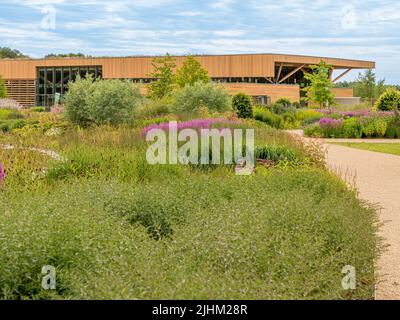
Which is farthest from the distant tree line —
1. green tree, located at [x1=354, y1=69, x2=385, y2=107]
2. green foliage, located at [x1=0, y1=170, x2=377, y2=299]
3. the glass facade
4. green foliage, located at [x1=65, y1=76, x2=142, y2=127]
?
green foliage, located at [x1=0, y1=170, x2=377, y2=299]

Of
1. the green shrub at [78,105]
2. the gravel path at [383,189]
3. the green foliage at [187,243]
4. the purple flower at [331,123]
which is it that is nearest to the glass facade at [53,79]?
the purple flower at [331,123]

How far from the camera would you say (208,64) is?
51062 millimetres

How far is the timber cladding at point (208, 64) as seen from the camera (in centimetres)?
4975

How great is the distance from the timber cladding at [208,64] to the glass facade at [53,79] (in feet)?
2.25

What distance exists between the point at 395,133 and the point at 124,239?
75.8 feet

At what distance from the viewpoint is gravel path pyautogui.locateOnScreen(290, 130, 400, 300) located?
5911 millimetres

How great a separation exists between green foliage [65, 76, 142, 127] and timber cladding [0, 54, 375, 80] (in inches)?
1016

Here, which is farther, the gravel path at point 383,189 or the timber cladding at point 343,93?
the timber cladding at point 343,93

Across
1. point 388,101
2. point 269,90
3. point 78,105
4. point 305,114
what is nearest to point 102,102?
point 78,105

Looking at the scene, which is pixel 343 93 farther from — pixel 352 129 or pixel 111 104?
pixel 111 104

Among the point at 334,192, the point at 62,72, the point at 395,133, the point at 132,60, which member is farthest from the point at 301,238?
the point at 62,72

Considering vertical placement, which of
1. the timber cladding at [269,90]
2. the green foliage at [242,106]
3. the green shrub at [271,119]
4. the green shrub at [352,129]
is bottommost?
the green shrub at [352,129]

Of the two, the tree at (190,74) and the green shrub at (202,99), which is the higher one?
the tree at (190,74)

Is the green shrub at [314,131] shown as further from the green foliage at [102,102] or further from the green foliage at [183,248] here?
the green foliage at [183,248]
